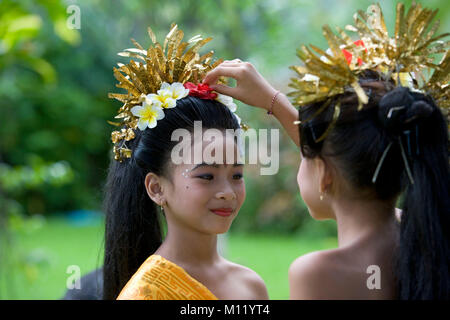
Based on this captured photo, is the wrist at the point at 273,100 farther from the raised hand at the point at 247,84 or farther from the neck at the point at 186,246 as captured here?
the neck at the point at 186,246

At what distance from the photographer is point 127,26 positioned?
11680 mm

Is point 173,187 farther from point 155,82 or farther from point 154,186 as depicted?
point 155,82

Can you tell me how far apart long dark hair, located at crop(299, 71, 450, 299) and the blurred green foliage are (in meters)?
2.51

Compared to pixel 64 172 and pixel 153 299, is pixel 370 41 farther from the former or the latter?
pixel 64 172

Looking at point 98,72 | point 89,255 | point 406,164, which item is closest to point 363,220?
point 406,164

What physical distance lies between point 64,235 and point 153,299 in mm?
10360

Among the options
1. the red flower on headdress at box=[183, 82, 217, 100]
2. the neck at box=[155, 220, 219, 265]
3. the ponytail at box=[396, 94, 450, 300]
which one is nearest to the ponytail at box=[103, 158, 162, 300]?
the neck at box=[155, 220, 219, 265]

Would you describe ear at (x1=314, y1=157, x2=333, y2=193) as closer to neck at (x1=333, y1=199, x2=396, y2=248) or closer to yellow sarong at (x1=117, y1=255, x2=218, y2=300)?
neck at (x1=333, y1=199, x2=396, y2=248)

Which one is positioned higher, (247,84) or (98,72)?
(98,72)

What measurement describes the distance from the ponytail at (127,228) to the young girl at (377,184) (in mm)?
794

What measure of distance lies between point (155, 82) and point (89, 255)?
4.22 metres

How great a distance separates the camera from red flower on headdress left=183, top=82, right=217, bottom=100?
7.33ft

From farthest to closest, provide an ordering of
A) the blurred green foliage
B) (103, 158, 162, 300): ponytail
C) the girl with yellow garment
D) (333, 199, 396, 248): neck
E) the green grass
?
1. the green grass
2. the blurred green foliage
3. (103, 158, 162, 300): ponytail
4. the girl with yellow garment
5. (333, 199, 396, 248): neck

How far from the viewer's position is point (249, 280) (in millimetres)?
2227
